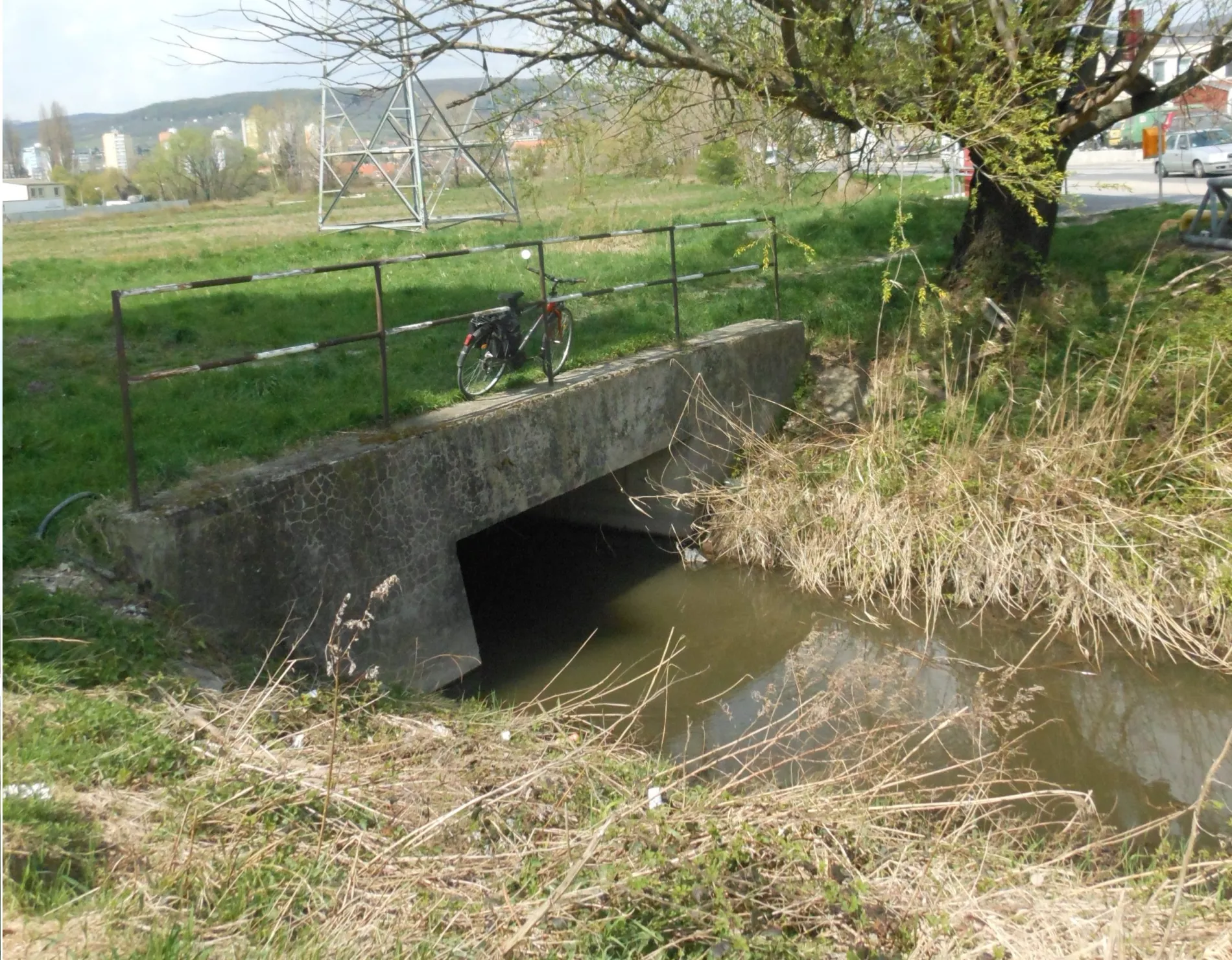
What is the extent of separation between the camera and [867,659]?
25.8 feet

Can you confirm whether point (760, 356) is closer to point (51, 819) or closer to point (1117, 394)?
point (1117, 394)

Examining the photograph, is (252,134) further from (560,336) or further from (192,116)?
(560,336)

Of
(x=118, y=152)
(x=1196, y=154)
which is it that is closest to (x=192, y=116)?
(x=118, y=152)

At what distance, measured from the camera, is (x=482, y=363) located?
8477 millimetres

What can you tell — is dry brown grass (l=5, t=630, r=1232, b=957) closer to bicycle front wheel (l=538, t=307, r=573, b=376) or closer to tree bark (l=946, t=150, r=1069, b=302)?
bicycle front wheel (l=538, t=307, r=573, b=376)

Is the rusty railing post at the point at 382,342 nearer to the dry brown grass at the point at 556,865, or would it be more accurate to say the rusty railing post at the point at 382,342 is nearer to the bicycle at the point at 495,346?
the bicycle at the point at 495,346

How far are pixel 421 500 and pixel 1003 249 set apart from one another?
7.09m

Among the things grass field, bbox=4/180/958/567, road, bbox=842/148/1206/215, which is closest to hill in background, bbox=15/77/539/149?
grass field, bbox=4/180/958/567

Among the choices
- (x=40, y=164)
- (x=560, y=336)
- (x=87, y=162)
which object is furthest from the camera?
(x=87, y=162)

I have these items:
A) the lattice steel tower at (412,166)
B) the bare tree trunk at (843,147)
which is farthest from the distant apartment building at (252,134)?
the bare tree trunk at (843,147)

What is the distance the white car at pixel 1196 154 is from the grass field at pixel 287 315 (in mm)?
17046

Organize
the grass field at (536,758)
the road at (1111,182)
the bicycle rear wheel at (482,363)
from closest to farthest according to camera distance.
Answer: the grass field at (536,758) < the bicycle rear wheel at (482,363) < the road at (1111,182)

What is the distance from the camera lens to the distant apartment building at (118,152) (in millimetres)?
39872

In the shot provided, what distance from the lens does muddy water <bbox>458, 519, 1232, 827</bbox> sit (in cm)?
662
